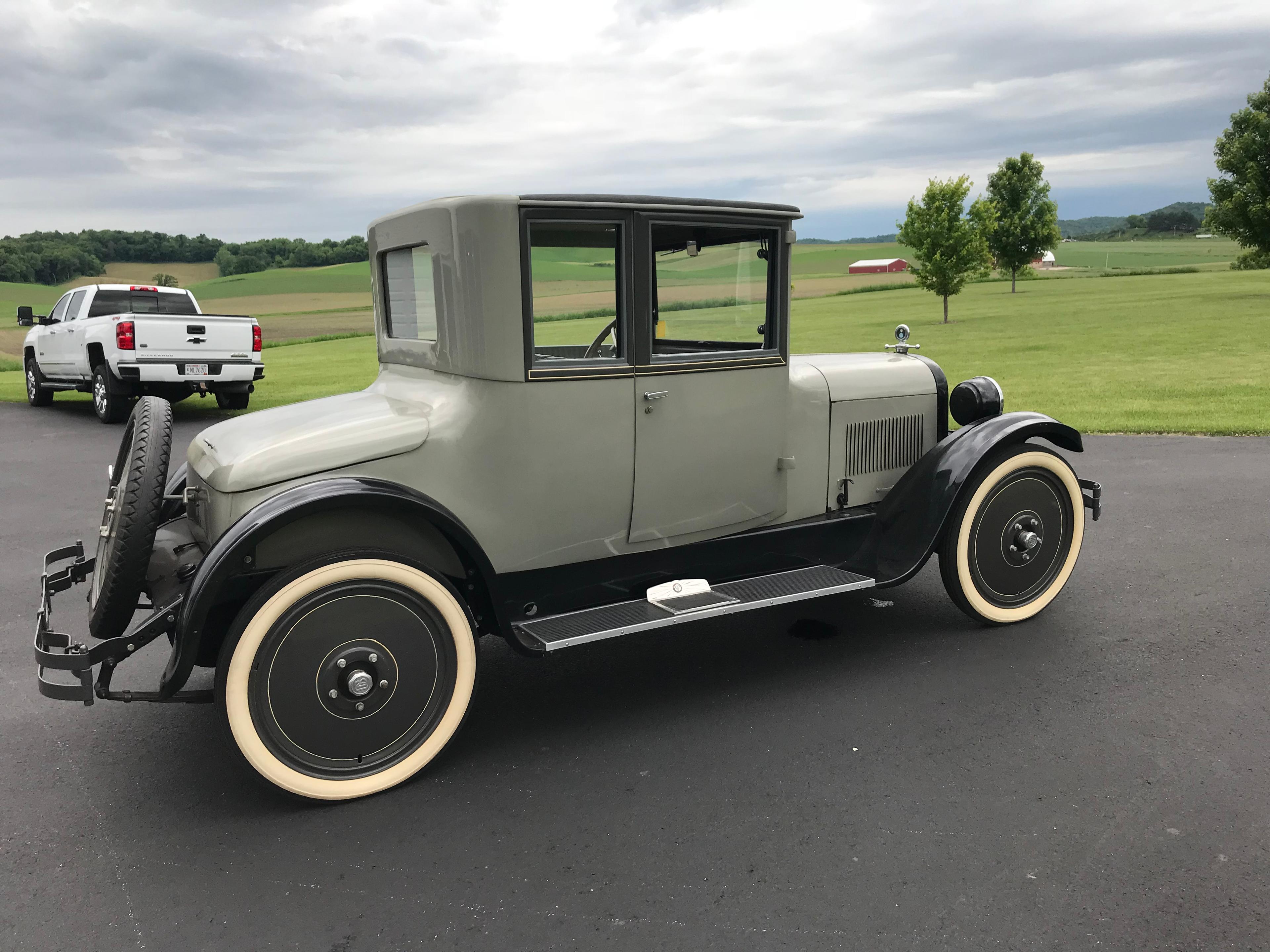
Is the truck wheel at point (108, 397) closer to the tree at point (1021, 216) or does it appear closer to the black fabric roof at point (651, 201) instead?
the black fabric roof at point (651, 201)

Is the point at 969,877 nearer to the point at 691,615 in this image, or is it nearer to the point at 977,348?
the point at 691,615

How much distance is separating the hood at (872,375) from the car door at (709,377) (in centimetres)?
51

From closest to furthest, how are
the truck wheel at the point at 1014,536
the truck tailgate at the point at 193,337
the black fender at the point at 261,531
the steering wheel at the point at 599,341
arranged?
the black fender at the point at 261,531
the steering wheel at the point at 599,341
the truck wheel at the point at 1014,536
the truck tailgate at the point at 193,337

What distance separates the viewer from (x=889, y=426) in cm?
470

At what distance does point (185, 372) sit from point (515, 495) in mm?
11229

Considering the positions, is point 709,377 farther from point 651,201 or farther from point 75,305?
point 75,305

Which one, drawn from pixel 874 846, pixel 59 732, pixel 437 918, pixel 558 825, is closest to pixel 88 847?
pixel 59 732

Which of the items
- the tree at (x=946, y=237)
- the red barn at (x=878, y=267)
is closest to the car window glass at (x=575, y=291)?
the tree at (x=946, y=237)

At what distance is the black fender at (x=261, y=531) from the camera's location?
9.55 feet

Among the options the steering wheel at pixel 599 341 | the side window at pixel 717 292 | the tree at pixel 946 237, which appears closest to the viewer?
the steering wheel at pixel 599 341

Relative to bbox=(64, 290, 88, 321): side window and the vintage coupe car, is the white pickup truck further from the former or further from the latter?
the vintage coupe car

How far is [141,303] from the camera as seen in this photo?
15.3m

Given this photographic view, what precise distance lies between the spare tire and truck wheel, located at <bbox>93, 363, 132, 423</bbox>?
11234mm

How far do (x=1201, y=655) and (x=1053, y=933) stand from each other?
2417 mm
